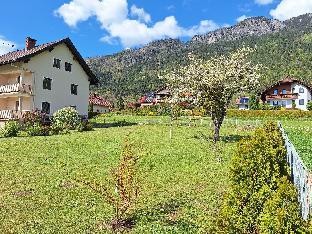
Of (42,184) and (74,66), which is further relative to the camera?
(74,66)

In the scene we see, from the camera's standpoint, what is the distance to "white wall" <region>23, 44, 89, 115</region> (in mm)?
45688

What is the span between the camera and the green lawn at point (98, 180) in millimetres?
13148

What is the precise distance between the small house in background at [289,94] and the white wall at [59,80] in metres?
56.9

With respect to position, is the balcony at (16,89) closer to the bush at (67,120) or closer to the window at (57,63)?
the window at (57,63)

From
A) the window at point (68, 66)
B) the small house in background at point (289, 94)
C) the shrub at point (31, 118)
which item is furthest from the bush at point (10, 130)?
the small house in background at point (289, 94)

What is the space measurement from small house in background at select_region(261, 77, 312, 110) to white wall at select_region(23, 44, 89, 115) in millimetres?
56887

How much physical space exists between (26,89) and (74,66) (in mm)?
8389

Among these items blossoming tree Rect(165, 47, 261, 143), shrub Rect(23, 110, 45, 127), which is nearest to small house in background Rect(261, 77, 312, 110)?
blossoming tree Rect(165, 47, 261, 143)

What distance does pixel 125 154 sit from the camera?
41.7 feet

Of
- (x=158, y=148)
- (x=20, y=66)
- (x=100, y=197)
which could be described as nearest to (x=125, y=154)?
(x=100, y=197)

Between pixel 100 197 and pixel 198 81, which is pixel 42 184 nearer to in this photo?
pixel 100 197

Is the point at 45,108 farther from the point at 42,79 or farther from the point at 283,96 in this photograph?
the point at 283,96

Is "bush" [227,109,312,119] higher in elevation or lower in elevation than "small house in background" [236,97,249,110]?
lower

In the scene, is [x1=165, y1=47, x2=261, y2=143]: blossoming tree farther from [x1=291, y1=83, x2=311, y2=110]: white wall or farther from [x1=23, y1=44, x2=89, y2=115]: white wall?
[x1=291, y1=83, x2=311, y2=110]: white wall
